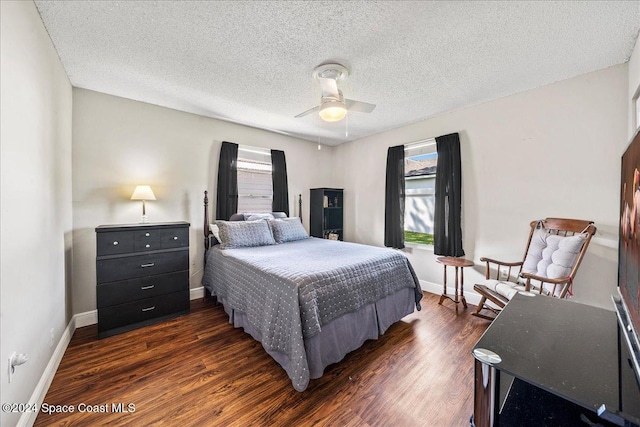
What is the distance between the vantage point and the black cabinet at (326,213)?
15.2ft

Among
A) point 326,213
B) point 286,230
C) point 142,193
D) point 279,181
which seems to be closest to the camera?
point 142,193

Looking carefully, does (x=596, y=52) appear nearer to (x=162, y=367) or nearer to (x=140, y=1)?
(x=140, y=1)

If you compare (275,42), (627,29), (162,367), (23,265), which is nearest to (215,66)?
(275,42)

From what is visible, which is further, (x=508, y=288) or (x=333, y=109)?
(x=508, y=288)

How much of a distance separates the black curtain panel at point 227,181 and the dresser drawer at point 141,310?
3.98 ft

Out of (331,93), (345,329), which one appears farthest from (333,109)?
(345,329)

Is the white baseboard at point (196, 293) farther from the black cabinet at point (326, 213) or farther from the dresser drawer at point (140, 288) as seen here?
the black cabinet at point (326, 213)

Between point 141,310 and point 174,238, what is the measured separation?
0.79 m

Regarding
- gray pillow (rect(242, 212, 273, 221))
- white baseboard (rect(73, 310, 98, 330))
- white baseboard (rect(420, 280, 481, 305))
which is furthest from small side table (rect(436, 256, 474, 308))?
white baseboard (rect(73, 310, 98, 330))

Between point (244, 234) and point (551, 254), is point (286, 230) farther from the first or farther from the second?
point (551, 254)

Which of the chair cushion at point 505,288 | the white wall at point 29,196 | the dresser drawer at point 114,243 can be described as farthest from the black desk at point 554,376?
the dresser drawer at point 114,243

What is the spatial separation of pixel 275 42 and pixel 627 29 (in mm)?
2536

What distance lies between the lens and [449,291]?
3502mm

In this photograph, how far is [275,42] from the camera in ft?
6.42
